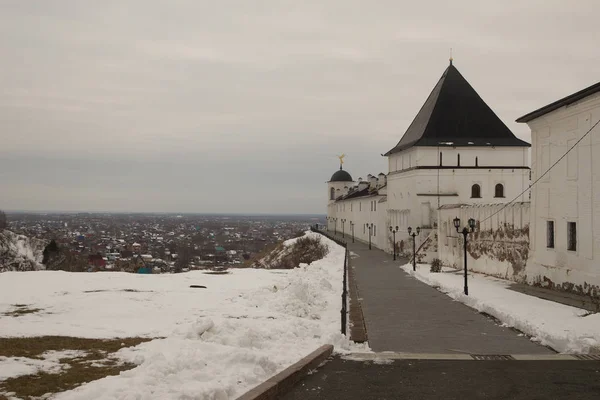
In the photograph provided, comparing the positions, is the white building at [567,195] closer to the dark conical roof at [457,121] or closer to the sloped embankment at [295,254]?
the dark conical roof at [457,121]

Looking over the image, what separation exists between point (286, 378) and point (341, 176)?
100360mm

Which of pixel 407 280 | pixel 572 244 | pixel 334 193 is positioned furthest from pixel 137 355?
pixel 334 193

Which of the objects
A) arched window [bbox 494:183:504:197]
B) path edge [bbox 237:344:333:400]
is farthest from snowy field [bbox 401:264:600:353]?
arched window [bbox 494:183:504:197]

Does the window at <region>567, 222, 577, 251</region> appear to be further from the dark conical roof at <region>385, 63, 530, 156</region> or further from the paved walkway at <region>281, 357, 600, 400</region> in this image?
the dark conical roof at <region>385, 63, 530, 156</region>

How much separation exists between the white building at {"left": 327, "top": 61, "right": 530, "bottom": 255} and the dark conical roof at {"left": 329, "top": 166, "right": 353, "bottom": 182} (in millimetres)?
58032

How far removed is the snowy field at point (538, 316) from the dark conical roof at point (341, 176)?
8401 centimetres

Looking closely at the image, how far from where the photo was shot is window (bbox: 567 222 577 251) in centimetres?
1956

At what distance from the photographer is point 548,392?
819 cm

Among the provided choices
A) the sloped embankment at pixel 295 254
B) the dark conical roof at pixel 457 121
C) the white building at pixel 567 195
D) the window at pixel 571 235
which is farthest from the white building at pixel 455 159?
the window at pixel 571 235

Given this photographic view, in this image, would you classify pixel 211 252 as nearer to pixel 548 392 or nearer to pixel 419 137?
pixel 419 137

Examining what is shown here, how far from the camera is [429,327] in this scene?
555 inches

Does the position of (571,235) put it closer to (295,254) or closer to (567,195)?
(567,195)

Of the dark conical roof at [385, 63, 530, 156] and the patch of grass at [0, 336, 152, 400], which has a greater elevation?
the dark conical roof at [385, 63, 530, 156]

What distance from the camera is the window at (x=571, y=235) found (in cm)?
1956
